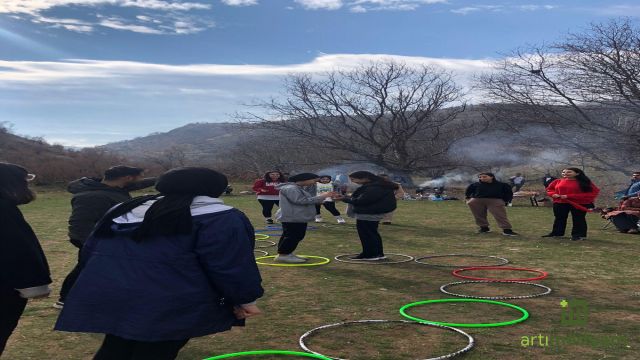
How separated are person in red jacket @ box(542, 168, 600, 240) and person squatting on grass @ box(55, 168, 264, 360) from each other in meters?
11.6

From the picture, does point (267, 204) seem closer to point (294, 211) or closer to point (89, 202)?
point (294, 211)

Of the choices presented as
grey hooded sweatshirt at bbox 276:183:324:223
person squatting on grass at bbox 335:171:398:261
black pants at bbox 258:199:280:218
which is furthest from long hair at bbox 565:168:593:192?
black pants at bbox 258:199:280:218

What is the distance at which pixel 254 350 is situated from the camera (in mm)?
5578

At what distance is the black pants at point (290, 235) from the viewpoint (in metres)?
10.5

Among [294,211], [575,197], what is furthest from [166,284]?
[575,197]

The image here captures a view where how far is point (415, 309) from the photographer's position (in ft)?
23.4

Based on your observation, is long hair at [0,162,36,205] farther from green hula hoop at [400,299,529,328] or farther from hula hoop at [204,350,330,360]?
green hula hoop at [400,299,529,328]

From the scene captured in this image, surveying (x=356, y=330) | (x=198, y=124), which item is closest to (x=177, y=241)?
(x=356, y=330)

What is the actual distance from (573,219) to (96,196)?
427 inches

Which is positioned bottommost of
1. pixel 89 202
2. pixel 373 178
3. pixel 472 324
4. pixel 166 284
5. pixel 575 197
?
pixel 472 324

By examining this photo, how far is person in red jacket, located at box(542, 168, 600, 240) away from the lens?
44.1 ft

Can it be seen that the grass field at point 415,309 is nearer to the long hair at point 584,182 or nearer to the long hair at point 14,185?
the long hair at point 584,182

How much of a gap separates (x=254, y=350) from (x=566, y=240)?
33.1ft

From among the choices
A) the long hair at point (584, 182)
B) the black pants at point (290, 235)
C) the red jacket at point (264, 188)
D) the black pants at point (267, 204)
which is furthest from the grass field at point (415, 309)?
the black pants at point (267, 204)
